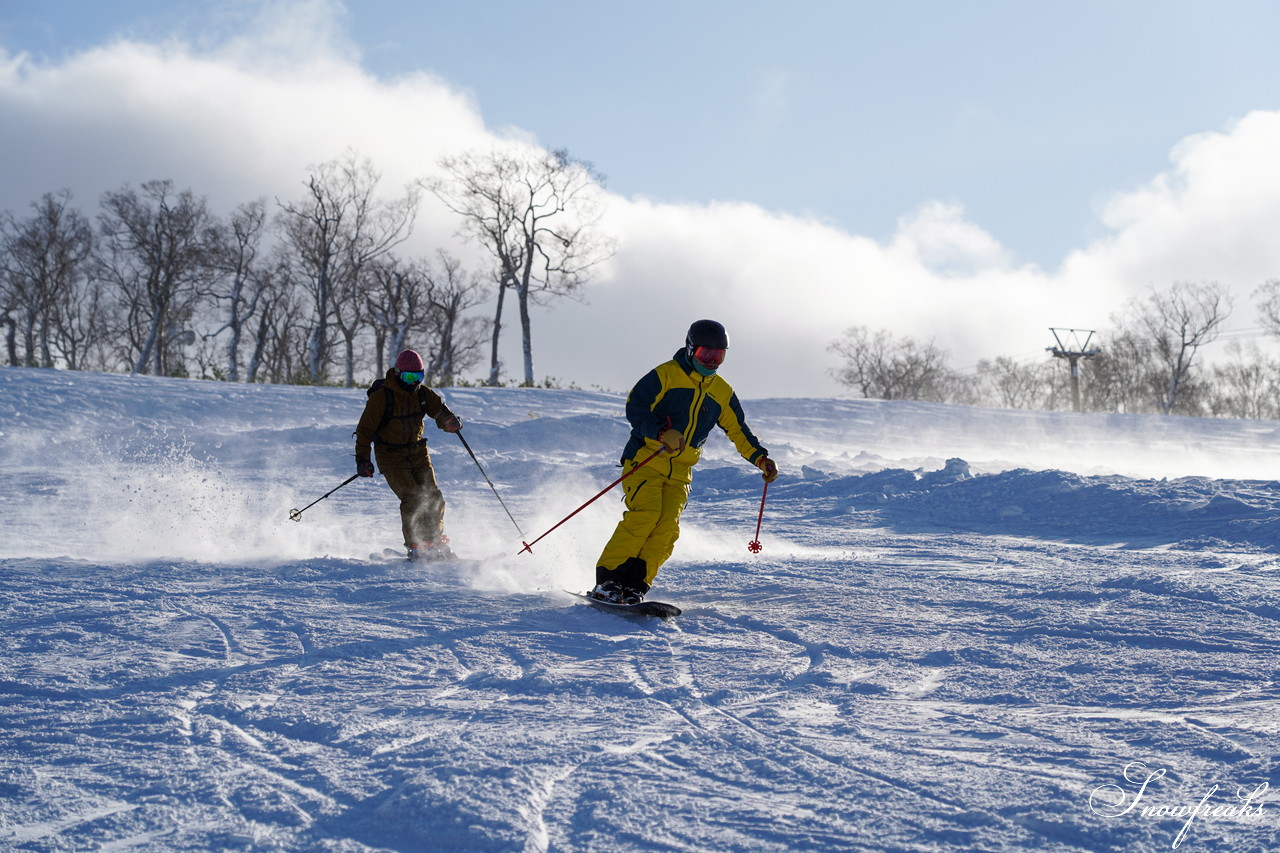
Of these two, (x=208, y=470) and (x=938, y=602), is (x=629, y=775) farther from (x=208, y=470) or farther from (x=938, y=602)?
(x=208, y=470)

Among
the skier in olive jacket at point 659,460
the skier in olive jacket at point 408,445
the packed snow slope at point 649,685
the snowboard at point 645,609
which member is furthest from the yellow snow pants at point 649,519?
the skier in olive jacket at point 408,445

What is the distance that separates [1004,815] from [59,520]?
952 centimetres

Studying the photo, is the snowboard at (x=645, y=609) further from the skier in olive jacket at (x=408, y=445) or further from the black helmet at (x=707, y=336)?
the skier in olive jacket at (x=408, y=445)

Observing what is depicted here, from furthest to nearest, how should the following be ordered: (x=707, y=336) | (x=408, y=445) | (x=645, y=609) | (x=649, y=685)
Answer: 1. (x=408, y=445)
2. (x=707, y=336)
3. (x=645, y=609)
4. (x=649, y=685)

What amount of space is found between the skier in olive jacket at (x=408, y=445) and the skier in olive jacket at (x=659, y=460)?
2.18 metres

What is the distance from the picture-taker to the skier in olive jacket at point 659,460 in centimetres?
544

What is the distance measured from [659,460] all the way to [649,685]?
1902 mm

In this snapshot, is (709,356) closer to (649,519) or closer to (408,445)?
(649,519)

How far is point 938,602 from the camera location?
5.63 metres

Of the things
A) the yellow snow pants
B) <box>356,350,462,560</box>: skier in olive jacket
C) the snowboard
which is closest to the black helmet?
the yellow snow pants

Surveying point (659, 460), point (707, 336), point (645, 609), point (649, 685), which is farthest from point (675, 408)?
point (649, 685)

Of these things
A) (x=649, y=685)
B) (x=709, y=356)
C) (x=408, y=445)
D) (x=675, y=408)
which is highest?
(x=709, y=356)

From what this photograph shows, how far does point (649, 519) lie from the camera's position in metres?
5.49

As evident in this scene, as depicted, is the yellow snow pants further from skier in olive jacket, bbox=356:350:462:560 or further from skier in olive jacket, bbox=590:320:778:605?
skier in olive jacket, bbox=356:350:462:560
